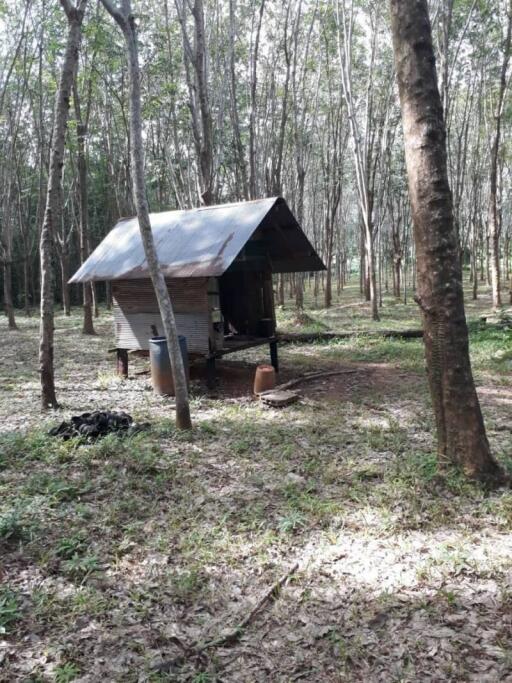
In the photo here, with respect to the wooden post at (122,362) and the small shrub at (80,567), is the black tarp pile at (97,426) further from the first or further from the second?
the wooden post at (122,362)

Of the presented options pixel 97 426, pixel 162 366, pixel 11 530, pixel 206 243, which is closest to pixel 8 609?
pixel 11 530

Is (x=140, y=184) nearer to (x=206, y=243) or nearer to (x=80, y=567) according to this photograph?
(x=206, y=243)

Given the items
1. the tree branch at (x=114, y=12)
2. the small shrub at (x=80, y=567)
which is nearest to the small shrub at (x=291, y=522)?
the small shrub at (x=80, y=567)

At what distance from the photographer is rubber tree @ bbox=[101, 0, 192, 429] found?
5371 millimetres

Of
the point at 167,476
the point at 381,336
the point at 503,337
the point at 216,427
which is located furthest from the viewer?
the point at 381,336

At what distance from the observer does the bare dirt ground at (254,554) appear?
2.71 metres

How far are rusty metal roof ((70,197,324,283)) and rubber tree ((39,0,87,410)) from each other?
1.55 metres

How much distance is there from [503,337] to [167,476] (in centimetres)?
908

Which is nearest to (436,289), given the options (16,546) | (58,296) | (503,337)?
(16,546)

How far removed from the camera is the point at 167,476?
488cm

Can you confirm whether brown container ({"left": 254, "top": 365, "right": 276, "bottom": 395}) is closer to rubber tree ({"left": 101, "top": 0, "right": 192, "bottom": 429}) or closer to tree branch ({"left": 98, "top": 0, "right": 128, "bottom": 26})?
rubber tree ({"left": 101, "top": 0, "right": 192, "bottom": 429})

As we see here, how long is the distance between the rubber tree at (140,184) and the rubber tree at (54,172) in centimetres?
128

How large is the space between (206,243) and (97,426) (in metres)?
3.50

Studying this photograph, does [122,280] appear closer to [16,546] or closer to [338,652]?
[16,546]
